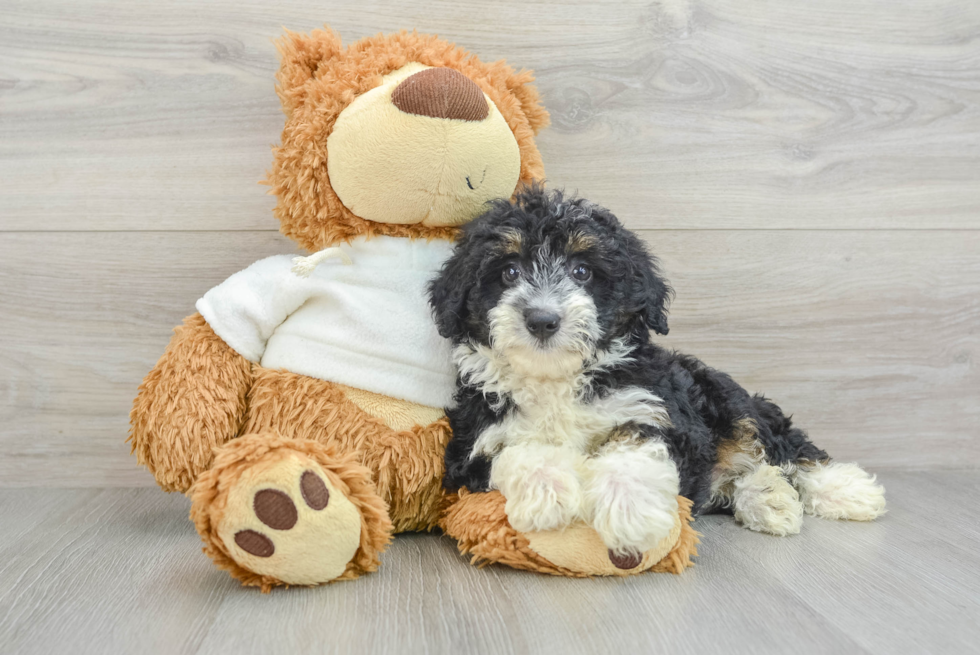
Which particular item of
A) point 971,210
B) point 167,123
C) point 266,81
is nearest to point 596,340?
point 266,81

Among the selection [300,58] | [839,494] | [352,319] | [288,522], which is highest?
[300,58]

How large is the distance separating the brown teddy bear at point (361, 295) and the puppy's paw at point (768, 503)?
0.37m

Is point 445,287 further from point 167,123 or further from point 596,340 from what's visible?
point 167,123

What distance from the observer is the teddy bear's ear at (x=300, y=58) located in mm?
1776

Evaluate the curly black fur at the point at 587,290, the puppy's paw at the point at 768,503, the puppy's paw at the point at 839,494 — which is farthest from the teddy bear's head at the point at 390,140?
the puppy's paw at the point at 839,494

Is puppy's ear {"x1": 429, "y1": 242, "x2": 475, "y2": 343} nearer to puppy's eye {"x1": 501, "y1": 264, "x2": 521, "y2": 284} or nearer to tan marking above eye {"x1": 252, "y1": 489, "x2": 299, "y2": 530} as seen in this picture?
puppy's eye {"x1": 501, "y1": 264, "x2": 521, "y2": 284}

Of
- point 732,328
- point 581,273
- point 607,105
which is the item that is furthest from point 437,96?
point 732,328

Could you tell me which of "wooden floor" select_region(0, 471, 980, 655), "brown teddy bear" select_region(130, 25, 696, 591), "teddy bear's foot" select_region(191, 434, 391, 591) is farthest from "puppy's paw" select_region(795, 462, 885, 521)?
"teddy bear's foot" select_region(191, 434, 391, 591)

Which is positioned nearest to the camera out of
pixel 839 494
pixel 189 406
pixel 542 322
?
pixel 542 322

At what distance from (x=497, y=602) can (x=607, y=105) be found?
1490 mm

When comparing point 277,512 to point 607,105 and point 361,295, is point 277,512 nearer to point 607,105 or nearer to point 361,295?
point 361,295

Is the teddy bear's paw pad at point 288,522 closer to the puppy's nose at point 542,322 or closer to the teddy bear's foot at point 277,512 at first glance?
the teddy bear's foot at point 277,512

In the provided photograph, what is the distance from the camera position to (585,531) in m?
1.47

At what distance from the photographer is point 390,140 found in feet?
5.34
